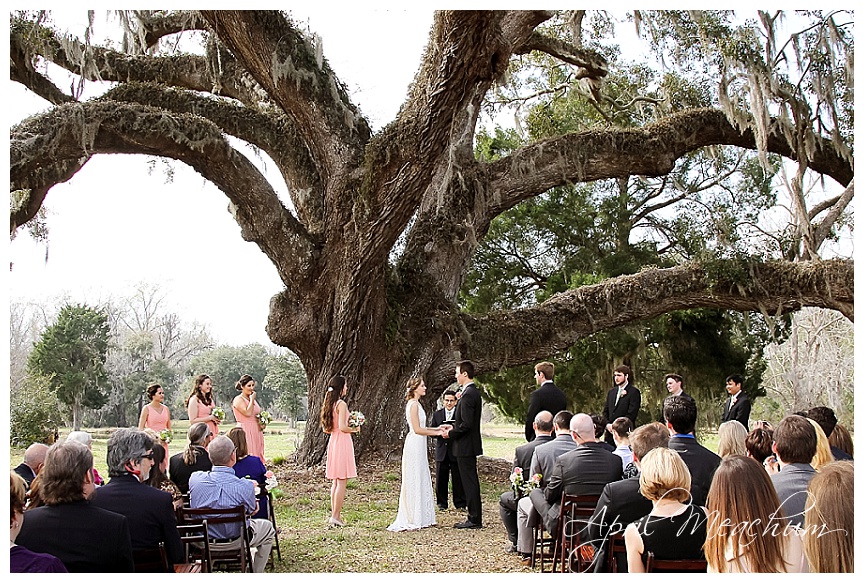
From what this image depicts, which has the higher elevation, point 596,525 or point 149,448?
point 149,448

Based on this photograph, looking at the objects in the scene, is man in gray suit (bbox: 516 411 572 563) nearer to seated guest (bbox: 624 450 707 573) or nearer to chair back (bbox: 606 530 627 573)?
chair back (bbox: 606 530 627 573)

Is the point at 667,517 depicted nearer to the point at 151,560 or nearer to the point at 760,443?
the point at 760,443

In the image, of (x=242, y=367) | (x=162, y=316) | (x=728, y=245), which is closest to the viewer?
(x=728, y=245)

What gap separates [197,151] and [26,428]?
48.7 feet

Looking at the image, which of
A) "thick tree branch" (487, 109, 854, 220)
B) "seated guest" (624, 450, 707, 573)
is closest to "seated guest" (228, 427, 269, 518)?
"seated guest" (624, 450, 707, 573)

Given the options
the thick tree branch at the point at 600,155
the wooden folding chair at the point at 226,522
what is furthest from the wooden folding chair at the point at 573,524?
the thick tree branch at the point at 600,155

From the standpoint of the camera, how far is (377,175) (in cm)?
1035

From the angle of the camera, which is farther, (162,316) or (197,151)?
(162,316)

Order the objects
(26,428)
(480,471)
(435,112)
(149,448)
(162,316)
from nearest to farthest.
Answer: (149,448) < (435,112) < (480,471) < (26,428) < (162,316)

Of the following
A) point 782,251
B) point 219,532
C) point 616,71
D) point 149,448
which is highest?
point 616,71

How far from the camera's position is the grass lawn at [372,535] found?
20.3ft

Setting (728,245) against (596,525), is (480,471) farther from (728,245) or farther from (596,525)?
(596,525)

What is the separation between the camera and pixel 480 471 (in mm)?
12250

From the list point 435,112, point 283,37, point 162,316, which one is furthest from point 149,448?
point 162,316
